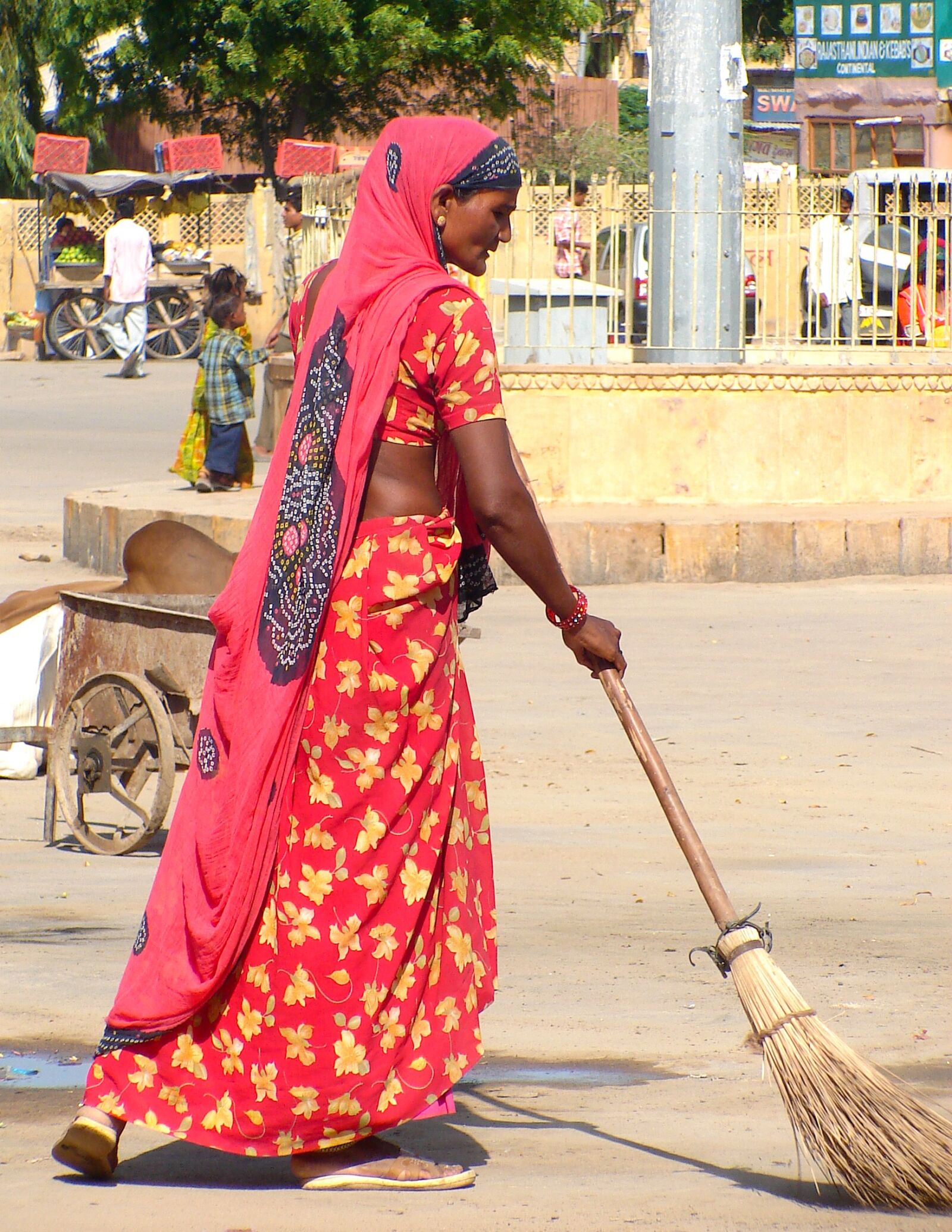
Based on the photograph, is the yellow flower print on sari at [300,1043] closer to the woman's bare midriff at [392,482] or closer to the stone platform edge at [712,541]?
the woman's bare midriff at [392,482]

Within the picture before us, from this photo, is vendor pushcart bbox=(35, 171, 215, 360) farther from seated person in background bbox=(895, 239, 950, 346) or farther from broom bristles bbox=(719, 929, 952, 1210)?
broom bristles bbox=(719, 929, 952, 1210)

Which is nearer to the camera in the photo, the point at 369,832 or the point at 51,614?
the point at 369,832

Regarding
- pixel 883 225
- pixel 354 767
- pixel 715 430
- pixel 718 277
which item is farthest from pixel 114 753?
pixel 883 225

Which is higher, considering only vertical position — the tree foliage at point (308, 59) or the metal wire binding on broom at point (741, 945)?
the tree foliage at point (308, 59)

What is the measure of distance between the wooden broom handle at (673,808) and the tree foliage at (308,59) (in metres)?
29.1

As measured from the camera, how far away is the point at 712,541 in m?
9.53

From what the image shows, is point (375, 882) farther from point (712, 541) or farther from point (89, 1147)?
point (712, 541)

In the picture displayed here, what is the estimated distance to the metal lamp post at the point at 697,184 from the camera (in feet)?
33.8

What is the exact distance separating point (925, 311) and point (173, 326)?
571 inches

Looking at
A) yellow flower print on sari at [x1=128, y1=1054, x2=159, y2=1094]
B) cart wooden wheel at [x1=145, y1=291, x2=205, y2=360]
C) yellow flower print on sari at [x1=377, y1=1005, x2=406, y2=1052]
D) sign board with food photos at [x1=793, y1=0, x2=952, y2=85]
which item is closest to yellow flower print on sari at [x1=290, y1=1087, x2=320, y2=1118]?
yellow flower print on sari at [x1=377, y1=1005, x2=406, y2=1052]

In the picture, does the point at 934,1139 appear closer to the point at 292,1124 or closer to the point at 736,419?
the point at 292,1124

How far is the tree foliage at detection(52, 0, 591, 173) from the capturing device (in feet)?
102

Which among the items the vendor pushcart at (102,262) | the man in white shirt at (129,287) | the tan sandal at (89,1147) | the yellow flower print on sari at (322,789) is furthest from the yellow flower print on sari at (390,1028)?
the vendor pushcart at (102,262)

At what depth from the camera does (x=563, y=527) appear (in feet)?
31.0
